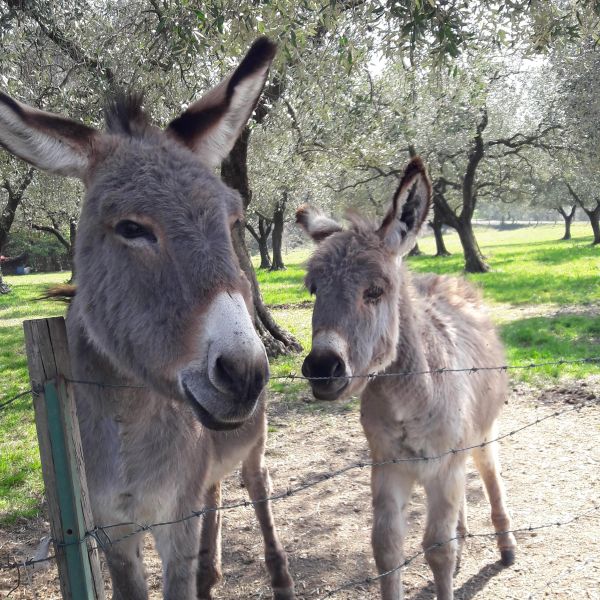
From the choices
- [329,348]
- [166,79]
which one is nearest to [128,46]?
[166,79]

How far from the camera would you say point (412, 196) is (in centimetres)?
334

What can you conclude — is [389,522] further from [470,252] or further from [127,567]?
[470,252]

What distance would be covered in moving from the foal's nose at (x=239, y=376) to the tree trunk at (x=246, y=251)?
558 cm

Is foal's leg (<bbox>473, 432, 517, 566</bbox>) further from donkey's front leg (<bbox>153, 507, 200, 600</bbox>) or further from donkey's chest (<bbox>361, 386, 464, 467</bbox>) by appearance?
donkey's front leg (<bbox>153, 507, 200, 600</bbox>)

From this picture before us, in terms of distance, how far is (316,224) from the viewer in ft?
13.0

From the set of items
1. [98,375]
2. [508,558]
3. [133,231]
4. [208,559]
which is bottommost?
[508,558]

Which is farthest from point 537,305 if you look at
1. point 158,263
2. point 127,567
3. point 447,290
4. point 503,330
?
point 158,263

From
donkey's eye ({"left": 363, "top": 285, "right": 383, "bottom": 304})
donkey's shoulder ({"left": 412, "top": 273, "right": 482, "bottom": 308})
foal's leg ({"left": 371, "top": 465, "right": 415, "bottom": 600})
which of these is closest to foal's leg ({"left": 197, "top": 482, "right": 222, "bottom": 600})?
foal's leg ({"left": 371, "top": 465, "right": 415, "bottom": 600})

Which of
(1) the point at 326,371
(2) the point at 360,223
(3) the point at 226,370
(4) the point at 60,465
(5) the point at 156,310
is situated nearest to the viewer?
(3) the point at 226,370

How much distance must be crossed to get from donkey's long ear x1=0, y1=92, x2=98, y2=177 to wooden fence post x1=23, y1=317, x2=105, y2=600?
74 centimetres

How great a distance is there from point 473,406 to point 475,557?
128 cm

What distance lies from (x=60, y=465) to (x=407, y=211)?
2.39m

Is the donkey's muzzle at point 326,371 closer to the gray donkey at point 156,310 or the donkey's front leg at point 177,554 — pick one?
the gray donkey at point 156,310

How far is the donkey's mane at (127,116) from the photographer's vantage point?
2561 mm
